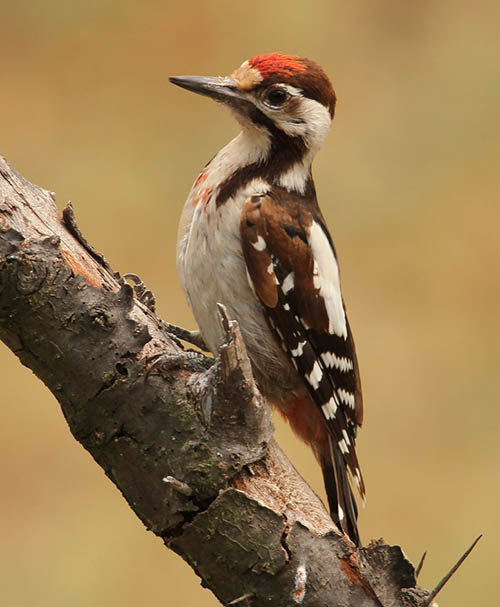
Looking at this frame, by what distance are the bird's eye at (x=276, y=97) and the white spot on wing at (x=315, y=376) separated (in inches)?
21.1

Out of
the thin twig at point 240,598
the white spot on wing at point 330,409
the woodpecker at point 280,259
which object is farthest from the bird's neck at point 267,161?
the thin twig at point 240,598

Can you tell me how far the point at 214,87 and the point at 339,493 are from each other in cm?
86

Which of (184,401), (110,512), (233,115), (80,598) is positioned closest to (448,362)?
(110,512)

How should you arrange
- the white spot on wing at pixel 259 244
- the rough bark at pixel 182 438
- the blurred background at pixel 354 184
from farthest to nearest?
the blurred background at pixel 354 184, the white spot on wing at pixel 259 244, the rough bark at pixel 182 438

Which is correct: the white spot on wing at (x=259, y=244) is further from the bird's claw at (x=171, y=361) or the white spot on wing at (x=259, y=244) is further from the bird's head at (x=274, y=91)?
the bird's claw at (x=171, y=361)

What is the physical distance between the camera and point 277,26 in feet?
13.5

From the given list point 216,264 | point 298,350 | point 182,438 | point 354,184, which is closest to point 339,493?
point 298,350

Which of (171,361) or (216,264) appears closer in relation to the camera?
(171,361)

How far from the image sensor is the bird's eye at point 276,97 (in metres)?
1.90

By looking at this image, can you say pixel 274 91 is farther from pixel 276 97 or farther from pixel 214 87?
pixel 214 87

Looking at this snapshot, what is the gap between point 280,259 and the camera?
183cm

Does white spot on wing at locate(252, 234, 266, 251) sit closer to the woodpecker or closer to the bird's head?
the woodpecker

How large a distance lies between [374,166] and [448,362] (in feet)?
2.99

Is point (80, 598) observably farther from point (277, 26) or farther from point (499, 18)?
point (499, 18)
